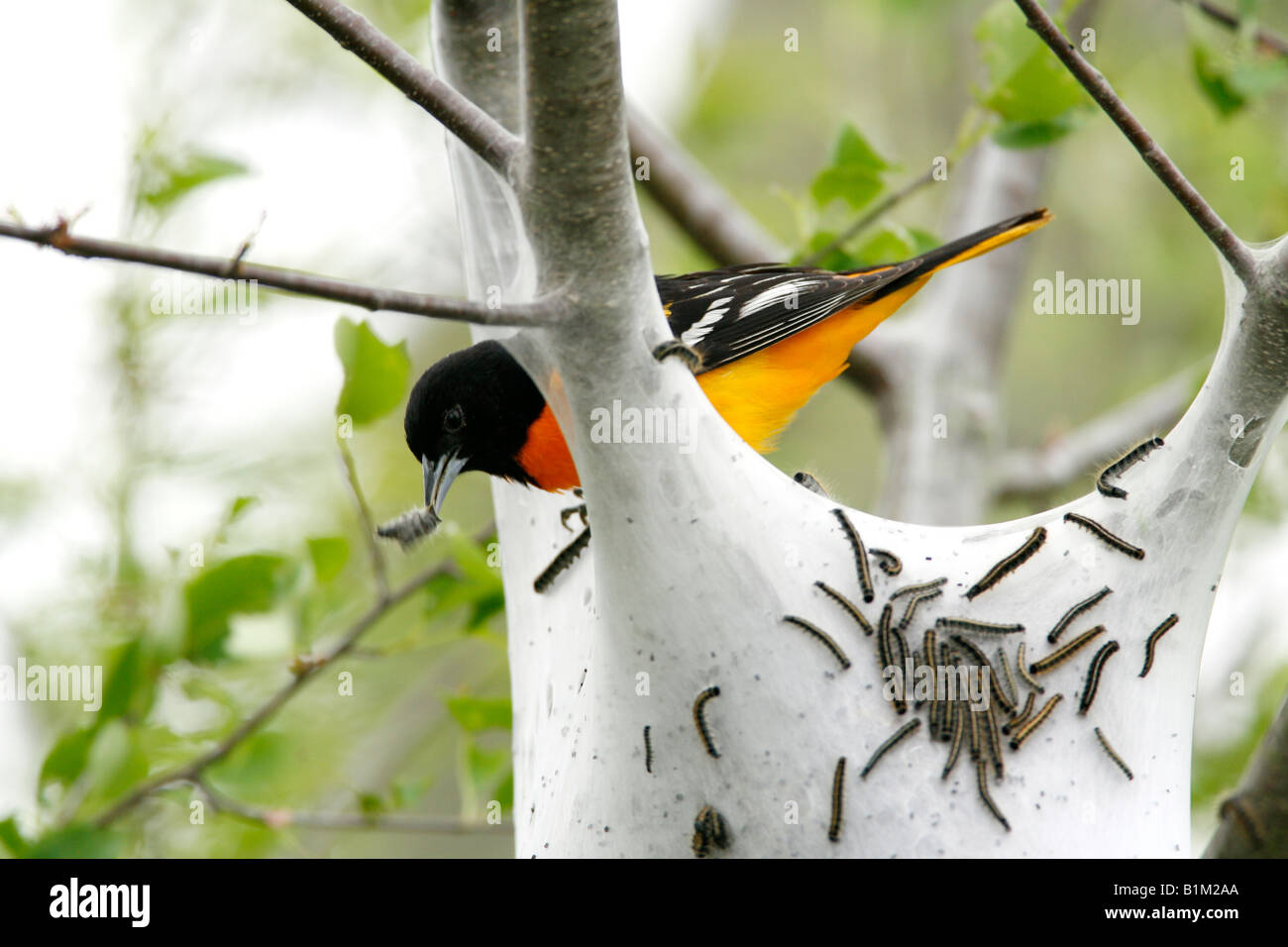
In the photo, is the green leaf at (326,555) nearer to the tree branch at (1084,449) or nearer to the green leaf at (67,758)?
the green leaf at (67,758)

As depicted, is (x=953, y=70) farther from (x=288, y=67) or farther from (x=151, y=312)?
→ (x=151, y=312)

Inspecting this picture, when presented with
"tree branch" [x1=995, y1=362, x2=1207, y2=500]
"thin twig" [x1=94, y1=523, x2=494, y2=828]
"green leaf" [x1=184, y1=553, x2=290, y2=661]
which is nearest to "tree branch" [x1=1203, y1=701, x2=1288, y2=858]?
"thin twig" [x1=94, y1=523, x2=494, y2=828]

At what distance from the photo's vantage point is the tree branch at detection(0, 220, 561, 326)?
124cm

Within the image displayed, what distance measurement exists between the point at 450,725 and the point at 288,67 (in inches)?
128

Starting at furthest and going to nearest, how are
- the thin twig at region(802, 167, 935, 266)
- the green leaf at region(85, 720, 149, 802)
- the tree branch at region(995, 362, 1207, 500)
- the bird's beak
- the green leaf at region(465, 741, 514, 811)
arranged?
the tree branch at region(995, 362, 1207, 500) → the green leaf at region(465, 741, 514, 811) → the thin twig at region(802, 167, 935, 266) → the bird's beak → the green leaf at region(85, 720, 149, 802)

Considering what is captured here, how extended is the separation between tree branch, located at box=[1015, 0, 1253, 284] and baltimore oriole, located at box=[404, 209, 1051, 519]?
1430 millimetres

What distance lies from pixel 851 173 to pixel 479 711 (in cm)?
206

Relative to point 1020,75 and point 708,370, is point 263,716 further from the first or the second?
point 1020,75

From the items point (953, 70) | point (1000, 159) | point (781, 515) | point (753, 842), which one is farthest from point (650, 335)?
point (953, 70)

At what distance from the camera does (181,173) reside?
3076mm

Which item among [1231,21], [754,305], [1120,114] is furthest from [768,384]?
[1231,21]

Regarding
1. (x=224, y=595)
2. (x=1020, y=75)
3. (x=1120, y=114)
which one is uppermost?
(x=1020, y=75)

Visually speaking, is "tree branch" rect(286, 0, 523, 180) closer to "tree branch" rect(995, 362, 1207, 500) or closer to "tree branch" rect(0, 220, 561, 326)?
"tree branch" rect(0, 220, 561, 326)
